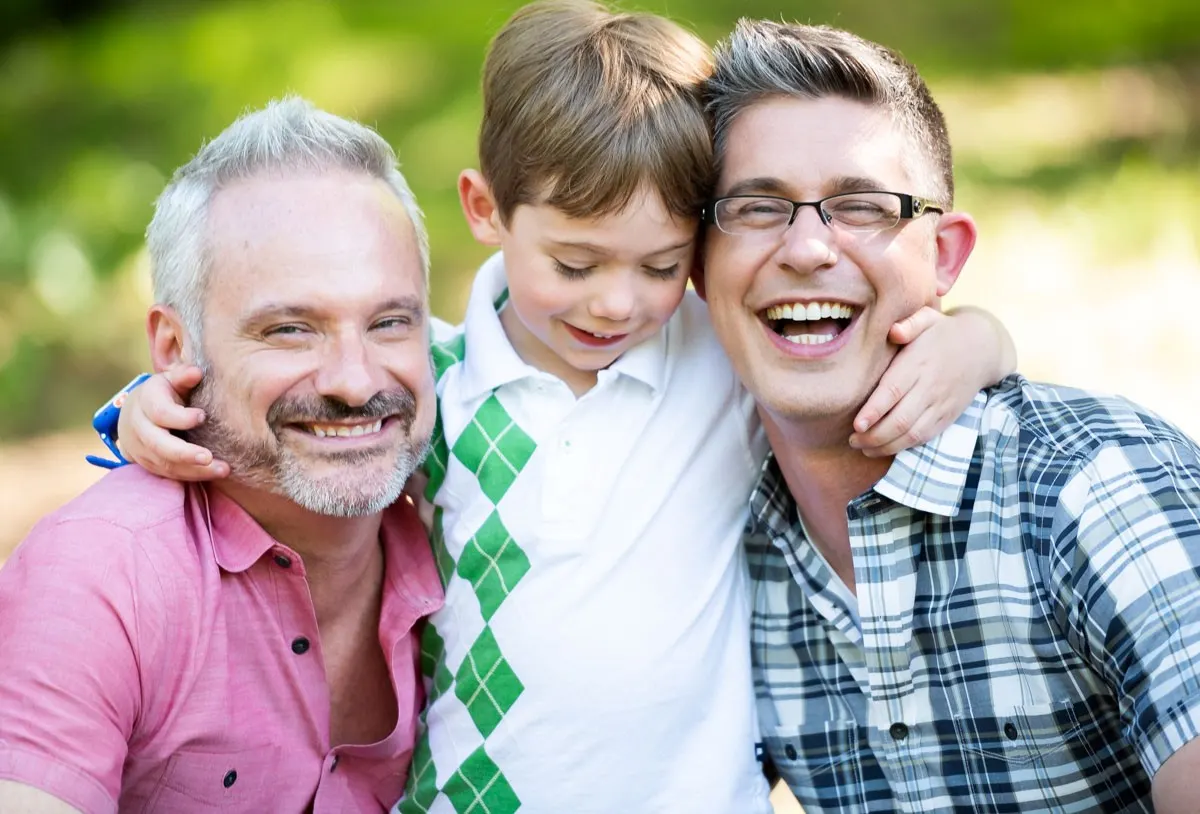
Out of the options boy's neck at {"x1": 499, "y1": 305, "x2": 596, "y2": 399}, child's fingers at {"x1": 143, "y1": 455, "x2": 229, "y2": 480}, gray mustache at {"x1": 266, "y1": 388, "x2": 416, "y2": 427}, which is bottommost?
child's fingers at {"x1": 143, "y1": 455, "x2": 229, "y2": 480}

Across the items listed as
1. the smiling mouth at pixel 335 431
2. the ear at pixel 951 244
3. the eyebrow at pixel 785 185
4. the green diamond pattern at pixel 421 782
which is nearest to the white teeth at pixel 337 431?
the smiling mouth at pixel 335 431

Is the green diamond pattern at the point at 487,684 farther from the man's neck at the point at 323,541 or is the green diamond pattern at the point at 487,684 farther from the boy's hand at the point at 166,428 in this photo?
the boy's hand at the point at 166,428

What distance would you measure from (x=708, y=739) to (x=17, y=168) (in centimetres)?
790

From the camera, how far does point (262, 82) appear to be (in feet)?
30.2

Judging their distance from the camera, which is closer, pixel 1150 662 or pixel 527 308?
pixel 1150 662

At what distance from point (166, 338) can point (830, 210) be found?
141 cm

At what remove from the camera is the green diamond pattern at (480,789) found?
8.08 ft

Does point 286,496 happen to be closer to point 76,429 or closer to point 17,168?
point 76,429

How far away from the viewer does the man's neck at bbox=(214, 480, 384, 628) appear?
260cm

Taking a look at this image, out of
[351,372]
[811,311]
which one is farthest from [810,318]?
[351,372]

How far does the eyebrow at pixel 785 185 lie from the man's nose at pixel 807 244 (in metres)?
0.05

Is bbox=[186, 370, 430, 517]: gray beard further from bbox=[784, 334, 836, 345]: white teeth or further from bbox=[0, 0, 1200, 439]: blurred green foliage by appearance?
bbox=[0, 0, 1200, 439]: blurred green foliage

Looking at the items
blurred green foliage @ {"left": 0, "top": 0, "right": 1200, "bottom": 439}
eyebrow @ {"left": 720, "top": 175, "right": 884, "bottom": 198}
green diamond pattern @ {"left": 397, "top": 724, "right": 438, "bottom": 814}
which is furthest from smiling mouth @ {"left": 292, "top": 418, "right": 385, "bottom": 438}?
blurred green foliage @ {"left": 0, "top": 0, "right": 1200, "bottom": 439}

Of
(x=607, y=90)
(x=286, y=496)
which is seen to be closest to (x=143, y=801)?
(x=286, y=496)
